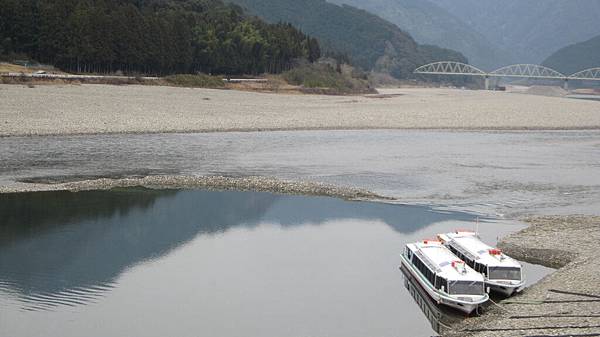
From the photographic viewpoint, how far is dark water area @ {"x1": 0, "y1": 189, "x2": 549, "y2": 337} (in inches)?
872

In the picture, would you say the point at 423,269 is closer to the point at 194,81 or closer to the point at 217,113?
the point at 217,113

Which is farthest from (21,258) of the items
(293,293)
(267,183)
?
(267,183)

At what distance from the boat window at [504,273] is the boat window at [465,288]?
1386 mm

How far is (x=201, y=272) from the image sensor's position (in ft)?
87.6

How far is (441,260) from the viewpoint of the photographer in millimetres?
24688

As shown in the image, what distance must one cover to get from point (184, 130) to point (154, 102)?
13134 mm

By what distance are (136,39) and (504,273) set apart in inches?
3164

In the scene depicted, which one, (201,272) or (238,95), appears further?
(238,95)

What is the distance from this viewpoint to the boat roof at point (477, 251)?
24.5m

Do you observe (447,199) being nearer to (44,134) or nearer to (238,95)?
(44,134)

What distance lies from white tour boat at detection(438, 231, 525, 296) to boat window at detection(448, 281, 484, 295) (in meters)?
1.28

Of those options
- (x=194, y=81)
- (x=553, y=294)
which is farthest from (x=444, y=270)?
(x=194, y=81)

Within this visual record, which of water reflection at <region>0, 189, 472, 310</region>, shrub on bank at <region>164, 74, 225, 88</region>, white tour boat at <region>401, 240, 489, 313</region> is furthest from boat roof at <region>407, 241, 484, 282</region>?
shrub on bank at <region>164, 74, 225, 88</region>

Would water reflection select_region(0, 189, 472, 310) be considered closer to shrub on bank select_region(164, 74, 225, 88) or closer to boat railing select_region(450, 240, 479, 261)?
boat railing select_region(450, 240, 479, 261)
